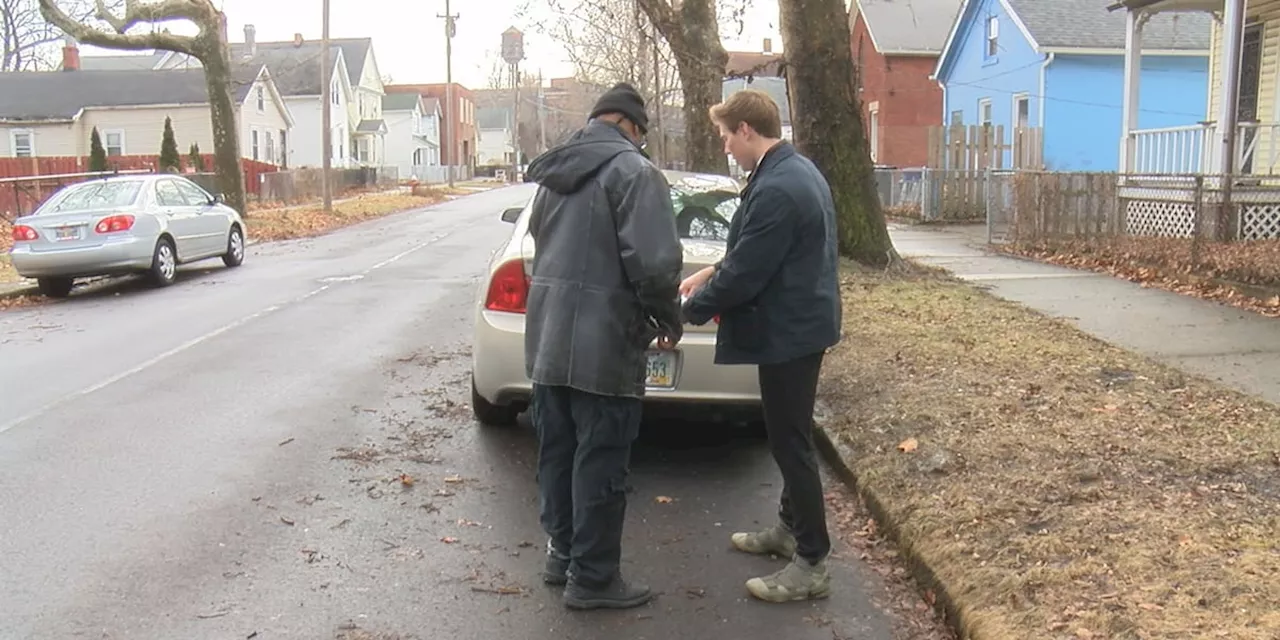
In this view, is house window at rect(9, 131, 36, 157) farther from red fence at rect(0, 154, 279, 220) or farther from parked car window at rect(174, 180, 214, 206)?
parked car window at rect(174, 180, 214, 206)

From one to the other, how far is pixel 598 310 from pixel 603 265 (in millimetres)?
165

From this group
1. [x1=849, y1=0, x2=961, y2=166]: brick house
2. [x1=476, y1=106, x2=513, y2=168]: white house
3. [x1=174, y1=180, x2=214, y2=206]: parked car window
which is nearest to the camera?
[x1=174, y1=180, x2=214, y2=206]: parked car window

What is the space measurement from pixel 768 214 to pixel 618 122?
690 mm

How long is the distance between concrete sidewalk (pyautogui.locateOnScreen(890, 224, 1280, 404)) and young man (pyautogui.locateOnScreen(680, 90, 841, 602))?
3950mm

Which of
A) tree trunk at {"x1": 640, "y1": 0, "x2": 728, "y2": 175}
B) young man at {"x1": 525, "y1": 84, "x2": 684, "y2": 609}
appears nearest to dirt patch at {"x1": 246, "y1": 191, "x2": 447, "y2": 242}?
tree trunk at {"x1": 640, "y1": 0, "x2": 728, "y2": 175}

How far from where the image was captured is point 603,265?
3963mm

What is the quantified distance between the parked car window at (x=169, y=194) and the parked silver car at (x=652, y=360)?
10904 millimetres

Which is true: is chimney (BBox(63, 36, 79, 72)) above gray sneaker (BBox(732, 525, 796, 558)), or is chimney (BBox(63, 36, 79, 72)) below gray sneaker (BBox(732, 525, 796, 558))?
above

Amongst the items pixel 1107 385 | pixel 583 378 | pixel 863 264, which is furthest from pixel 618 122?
pixel 863 264

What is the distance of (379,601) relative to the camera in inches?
165

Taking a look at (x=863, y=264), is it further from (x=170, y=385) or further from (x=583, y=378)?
(x=583, y=378)

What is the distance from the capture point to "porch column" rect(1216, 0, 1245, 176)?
1394cm

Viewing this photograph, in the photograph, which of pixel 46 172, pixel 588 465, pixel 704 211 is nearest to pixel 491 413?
pixel 704 211

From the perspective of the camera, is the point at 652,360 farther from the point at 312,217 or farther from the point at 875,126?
the point at 875,126
